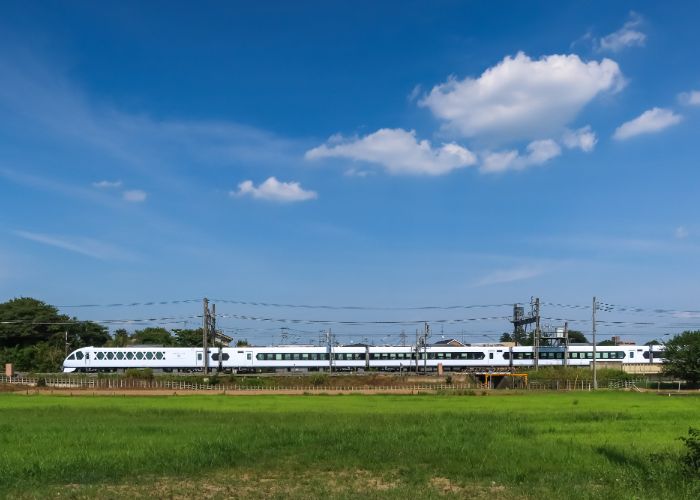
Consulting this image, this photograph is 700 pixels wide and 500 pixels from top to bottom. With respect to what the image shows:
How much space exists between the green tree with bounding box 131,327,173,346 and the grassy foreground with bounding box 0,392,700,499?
9300 centimetres

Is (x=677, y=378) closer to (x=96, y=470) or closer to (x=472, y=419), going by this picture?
(x=472, y=419)

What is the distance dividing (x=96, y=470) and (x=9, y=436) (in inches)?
318

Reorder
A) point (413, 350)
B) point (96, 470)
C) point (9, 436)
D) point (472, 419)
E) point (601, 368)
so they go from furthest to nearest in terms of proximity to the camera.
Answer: point (413, 350) → point (601, 368) → point (472, 419) → point (9, 436) → point (96, 470)

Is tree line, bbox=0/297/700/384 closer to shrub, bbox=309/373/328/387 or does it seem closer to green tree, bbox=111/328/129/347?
green tree, bbox=111/328/129/347

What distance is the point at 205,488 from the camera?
13.0 metres

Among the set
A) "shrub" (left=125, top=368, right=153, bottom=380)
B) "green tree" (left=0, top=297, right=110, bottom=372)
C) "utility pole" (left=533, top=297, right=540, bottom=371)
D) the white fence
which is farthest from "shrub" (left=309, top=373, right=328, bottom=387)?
"green tree" (left=0, top=297, right=110, bottom=372)

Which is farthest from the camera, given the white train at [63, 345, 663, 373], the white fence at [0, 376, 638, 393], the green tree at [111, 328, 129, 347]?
the green tree at [111, 328, 129, 347]

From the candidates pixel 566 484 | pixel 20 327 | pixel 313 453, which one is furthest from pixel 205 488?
pixel 20 327

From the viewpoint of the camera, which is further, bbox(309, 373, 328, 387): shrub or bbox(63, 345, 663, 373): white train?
bbox(63, 345, 663, 373): white train

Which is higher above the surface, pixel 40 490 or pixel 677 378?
pixel 40 490

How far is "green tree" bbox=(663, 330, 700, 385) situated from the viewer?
5925 cm

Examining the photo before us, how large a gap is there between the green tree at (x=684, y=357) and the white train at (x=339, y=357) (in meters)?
15.0

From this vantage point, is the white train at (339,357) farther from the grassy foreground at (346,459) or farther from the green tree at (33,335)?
the grassy foreground at (346,459)

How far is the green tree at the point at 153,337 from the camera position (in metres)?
116
